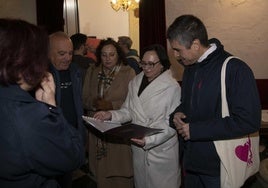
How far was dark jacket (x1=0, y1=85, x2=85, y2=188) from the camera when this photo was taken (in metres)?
1.15

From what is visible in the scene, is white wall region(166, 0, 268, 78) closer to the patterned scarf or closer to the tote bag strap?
the patterned scarf

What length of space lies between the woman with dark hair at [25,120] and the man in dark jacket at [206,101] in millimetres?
818

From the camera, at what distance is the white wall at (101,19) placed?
852 cm

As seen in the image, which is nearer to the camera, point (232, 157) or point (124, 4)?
point (232, 157)

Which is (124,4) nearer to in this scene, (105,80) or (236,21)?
(236,21)

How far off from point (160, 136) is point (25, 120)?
1.41 m

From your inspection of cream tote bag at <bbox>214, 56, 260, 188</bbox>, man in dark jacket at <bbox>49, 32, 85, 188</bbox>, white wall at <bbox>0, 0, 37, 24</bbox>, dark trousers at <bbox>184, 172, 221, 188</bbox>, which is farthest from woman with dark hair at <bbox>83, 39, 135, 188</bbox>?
white wall at <bbox>0, 0, 37, 24</bbox>

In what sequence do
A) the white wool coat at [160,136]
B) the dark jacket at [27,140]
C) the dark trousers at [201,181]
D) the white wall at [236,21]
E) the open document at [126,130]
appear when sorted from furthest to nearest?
1. the white wall at [236,21]
2. the white wool coat at [160,136]
3. the open document at [126,130]
4. the dark trousers at [201,181]
5. the dark jacket at [27,140]

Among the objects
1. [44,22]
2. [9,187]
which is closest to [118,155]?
[9,187]

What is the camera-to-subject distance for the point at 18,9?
17.7ft

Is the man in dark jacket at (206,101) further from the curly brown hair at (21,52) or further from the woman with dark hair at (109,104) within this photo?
the woman with dark hair at (109,104)

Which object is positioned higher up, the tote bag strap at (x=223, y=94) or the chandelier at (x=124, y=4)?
the chandelier at (x=124, y=4)

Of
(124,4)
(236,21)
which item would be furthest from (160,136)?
(124,4)

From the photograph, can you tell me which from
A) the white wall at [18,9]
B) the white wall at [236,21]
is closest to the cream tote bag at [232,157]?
the white wall at [236,21]
